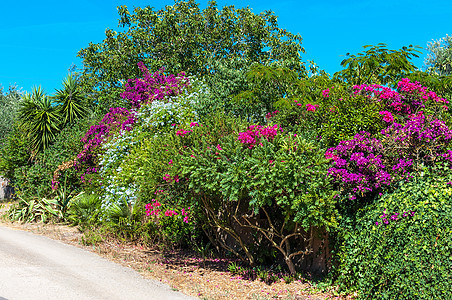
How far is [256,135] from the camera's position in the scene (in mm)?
6871

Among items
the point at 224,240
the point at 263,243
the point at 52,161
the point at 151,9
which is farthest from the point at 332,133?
the point at 151,9

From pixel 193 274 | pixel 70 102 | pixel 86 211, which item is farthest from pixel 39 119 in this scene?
pixel 193 274

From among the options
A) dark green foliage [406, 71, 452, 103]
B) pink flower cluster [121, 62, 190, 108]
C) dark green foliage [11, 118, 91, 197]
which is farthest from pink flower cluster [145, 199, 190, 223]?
dark green foliage [11, 118, 91, 197]

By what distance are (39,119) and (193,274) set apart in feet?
39.8

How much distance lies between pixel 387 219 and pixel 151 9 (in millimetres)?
19171

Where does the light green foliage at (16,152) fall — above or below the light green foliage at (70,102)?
below

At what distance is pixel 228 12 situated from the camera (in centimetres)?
2097

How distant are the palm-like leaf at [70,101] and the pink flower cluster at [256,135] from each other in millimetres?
12402

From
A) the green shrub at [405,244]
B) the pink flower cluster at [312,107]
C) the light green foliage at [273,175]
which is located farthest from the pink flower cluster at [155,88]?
the green shrub at [405,244]

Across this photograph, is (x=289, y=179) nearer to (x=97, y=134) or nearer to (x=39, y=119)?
(x=97, y=134)

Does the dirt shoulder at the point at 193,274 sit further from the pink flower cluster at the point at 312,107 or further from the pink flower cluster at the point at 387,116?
the pink flower cluster at the point at 312,107

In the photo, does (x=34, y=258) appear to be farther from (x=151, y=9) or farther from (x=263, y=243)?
(x=151, y=9)

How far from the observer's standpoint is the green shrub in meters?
5.22

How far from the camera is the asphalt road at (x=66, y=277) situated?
601cm
